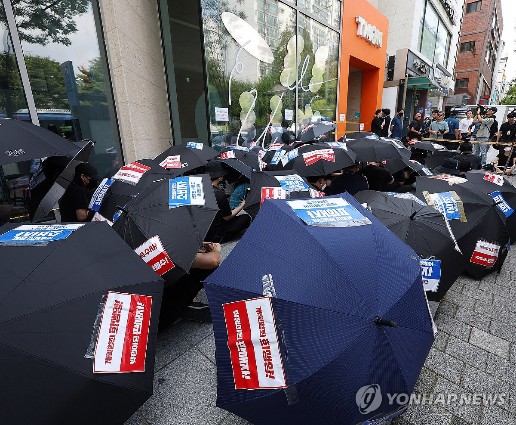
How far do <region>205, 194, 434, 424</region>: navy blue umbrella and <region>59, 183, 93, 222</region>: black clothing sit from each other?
8.00ft

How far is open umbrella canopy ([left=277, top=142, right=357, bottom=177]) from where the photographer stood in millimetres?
4441

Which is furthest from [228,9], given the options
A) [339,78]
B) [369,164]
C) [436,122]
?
[436,122]

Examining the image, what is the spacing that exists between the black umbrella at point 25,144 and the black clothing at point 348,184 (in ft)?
11.8

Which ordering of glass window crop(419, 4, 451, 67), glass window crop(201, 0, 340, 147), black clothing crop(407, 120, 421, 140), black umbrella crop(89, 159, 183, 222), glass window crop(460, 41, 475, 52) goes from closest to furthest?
1. black umbrella crop(89, 159, 183, 222)
2. glass window crop(201, 0, 340, 147)
3. black clothing crop(407, 120, 421, 140)
4. glass window crop(419, 4, 451, 67)
5. glass window crop(460, 41, 475, 52)

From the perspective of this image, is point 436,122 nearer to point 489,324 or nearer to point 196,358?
point 489,324

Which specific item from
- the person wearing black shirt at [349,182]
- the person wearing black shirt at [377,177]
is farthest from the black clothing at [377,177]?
the person wearing black shirt at [349,182]

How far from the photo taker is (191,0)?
7.02m

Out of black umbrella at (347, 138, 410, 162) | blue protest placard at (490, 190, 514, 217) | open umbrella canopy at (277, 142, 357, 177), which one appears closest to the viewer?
blue protest placard at (490, 190, 514, 217)

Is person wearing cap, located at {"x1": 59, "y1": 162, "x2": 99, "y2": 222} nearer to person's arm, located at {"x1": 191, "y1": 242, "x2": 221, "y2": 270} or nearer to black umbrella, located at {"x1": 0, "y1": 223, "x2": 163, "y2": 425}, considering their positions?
person's arm, located at {"x1": 191, "y1": 242, "x2": 221, "y2": 270}

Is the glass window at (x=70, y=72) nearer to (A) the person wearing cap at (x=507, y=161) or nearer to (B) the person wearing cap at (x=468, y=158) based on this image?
(B) the person wearing cap at (x=468, y=158)

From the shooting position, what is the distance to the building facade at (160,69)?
5227 millimetres

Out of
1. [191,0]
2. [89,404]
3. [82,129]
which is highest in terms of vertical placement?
[191,0]

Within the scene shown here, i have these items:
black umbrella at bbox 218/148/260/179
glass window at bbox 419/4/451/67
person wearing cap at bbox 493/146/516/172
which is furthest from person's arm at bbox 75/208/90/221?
glass window at bbox 419/4/451/67

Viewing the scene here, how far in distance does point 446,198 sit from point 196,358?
10.4 feet
